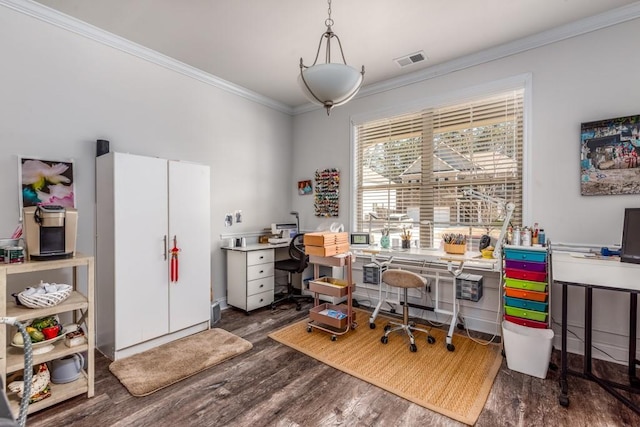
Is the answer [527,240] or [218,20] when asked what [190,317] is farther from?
[527,240]

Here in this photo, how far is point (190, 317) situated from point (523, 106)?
3980mm

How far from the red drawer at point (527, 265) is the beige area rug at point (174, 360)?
2.43m

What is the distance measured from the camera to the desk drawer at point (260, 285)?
375 centimetres

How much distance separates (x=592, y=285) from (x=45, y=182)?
4158mm

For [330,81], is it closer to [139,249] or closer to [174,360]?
[139,249]

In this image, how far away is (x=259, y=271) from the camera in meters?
3.85

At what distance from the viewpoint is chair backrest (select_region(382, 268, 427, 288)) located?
282 centimetres

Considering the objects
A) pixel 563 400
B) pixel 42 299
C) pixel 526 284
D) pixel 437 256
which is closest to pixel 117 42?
pixel 42 299

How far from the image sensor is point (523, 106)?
3.04 metres

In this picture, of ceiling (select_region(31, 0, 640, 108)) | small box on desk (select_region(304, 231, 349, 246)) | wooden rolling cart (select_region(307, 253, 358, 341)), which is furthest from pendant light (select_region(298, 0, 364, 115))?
wooden rolling cart (select_region(307, 253, 358, 341))

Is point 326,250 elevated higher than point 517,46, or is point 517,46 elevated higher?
point 517,46

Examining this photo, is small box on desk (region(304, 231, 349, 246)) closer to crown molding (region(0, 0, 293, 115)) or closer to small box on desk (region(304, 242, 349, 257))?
small box on desk (region(304, 242, 349, 257))

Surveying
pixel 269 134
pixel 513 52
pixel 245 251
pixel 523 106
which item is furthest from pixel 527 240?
pixel 269 134

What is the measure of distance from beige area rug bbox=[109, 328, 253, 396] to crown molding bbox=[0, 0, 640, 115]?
9.63 feet
